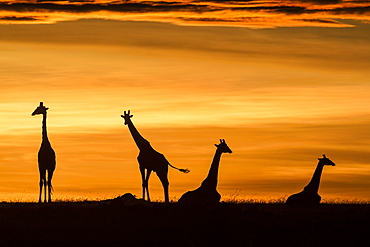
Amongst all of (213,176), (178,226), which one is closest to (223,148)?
(213,176)

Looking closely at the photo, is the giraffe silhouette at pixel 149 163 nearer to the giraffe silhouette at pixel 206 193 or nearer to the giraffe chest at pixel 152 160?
the giraffe chest at pixel 152 160

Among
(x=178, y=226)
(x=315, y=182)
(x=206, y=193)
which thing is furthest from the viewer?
(x=315, y=182)

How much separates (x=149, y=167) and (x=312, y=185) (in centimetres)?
703

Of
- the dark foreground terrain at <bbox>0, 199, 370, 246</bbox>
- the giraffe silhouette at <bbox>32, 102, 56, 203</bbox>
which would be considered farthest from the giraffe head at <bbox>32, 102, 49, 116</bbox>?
the dark foreground terrain at <bbox>0, 199, 370, 246</bbox>

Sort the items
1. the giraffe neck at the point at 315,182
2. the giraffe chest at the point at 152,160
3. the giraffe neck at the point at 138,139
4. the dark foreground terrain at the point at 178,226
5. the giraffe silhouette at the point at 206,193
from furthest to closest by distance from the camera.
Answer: the giraffe neck at the point at 138,139 < the giraffe chest at the point at 152,160 < the giraffe neck at the point at 315,182 < the giraffe silhouette at the point at 206,193 < the dark foreground terrain at the point at 178,226

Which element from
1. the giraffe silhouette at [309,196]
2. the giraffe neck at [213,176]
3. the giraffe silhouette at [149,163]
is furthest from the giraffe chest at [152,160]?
the giraffe silhouette at [309,196]

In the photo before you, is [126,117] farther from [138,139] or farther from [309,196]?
[309,196]

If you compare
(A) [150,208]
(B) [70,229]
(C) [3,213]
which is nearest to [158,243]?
(B) [70,229]

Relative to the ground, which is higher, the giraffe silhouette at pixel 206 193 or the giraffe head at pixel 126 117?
the giraffe head at pixel 126 117

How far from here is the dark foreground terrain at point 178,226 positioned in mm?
28188

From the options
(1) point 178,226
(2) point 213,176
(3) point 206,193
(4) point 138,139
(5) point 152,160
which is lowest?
(1) point 178,226

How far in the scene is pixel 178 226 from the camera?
30.8m

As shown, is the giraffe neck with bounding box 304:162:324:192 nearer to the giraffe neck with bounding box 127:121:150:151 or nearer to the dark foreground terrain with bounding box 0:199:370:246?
the dark foreground terrain with bounding box 0:199:370:246

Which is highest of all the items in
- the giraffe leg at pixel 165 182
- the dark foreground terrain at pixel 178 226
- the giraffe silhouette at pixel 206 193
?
the giraffe leg at pixel 165 182
